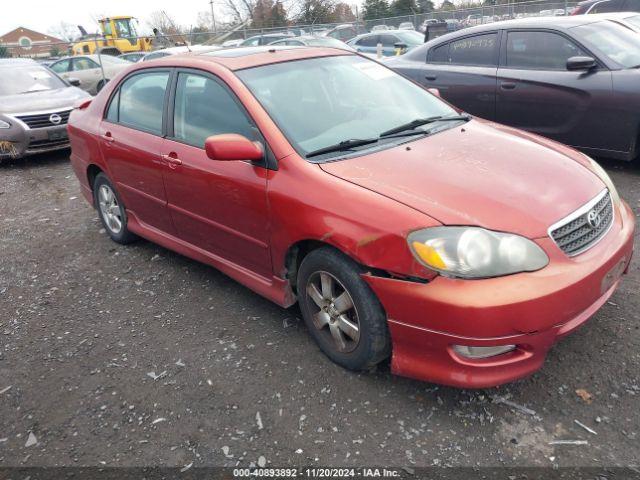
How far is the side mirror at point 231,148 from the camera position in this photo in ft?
9.27

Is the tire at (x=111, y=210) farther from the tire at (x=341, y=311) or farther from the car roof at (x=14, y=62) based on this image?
the car roof at (x=14, y=62)

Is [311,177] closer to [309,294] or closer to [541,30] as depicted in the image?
[309,294]

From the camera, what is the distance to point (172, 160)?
3.55 meters

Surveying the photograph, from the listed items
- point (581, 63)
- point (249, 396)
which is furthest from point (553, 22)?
point (249, 396)

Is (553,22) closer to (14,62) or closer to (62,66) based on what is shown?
(14,62)

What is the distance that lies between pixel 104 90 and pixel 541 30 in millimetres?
4333

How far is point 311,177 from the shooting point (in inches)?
107

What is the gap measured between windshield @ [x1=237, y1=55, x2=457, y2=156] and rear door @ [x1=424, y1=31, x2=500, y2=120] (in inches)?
92.4

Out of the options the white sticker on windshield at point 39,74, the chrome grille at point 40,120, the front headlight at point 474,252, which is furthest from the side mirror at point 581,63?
the white sticker on windshield at point 39,74

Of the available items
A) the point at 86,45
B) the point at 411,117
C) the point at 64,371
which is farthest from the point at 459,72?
the point at 86,45

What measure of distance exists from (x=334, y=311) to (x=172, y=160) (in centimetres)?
159

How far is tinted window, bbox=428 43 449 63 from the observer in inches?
250

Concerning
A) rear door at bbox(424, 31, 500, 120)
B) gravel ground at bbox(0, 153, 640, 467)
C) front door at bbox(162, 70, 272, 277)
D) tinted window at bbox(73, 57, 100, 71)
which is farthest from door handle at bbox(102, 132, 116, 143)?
tinted window at bbox(73, 57, 100, 71)

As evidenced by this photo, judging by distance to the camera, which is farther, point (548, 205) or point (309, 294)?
point (309, 294)
